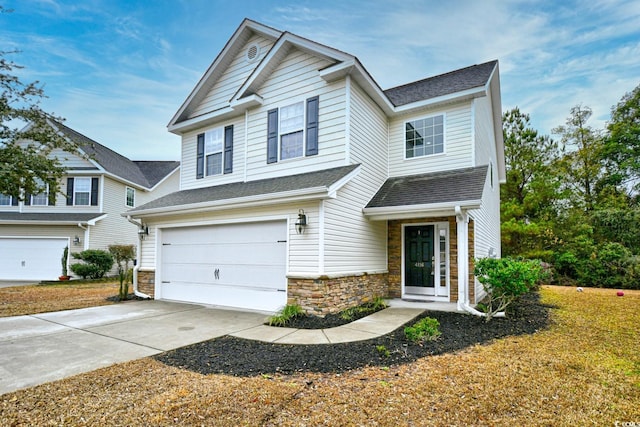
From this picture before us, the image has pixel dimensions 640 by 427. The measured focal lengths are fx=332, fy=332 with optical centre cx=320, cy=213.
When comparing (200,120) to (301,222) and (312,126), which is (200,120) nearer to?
(312,126)

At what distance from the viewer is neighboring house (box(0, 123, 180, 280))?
55.3 feet

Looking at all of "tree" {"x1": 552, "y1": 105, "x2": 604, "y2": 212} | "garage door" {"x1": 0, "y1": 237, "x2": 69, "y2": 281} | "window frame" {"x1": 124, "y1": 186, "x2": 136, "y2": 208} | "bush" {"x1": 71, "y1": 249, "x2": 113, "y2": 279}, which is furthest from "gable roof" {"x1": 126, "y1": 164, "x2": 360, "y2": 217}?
"tree" {"x1": 552, "y1": 105, "x2": 604, "y2": 212}

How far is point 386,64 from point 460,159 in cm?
746

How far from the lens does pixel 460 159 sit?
30.6 ft

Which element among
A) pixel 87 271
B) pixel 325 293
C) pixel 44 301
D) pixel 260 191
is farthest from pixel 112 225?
pixel 325 293

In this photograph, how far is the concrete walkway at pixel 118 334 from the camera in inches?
170

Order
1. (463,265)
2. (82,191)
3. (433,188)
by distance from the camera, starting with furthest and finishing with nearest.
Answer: (82,191) < (433,188) < (463,265)

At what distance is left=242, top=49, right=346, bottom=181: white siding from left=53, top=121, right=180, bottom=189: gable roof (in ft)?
39.2

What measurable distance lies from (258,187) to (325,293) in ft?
10.7

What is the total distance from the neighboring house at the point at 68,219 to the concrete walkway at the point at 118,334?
1107cm

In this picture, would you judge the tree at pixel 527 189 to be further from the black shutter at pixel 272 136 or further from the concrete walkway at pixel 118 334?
the black shutter at pixel 272 136

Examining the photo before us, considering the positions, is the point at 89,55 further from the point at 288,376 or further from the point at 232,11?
the point at 288,376

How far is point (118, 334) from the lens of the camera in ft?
19.2

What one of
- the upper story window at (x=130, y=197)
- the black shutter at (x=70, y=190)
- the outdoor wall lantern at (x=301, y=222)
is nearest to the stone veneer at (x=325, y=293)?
the outdoor wall lantern at (x=301, y=222)
